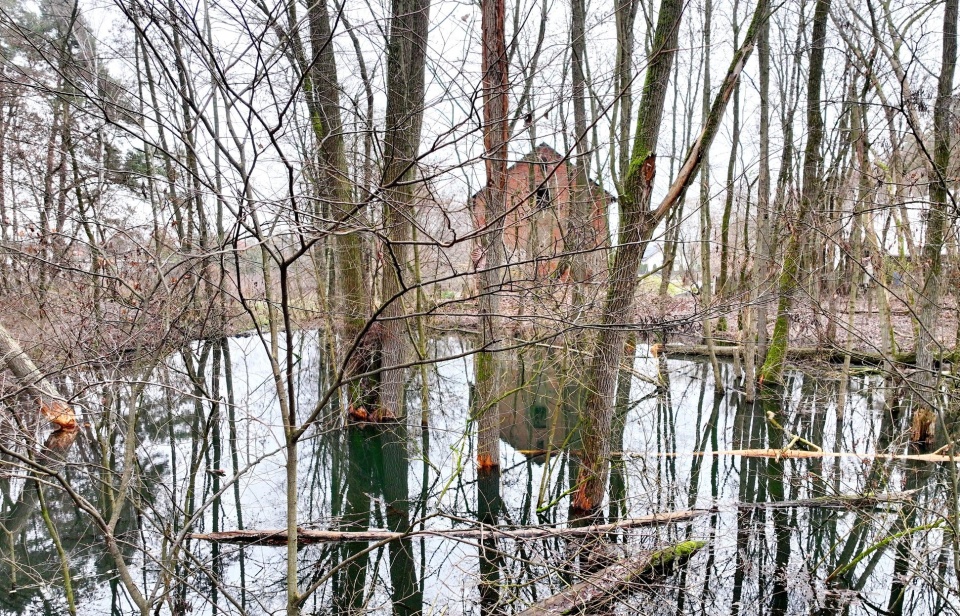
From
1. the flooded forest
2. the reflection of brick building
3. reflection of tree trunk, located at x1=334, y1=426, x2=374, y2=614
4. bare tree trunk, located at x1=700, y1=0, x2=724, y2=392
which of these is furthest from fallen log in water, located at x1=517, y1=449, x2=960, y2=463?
the reflection of brick building

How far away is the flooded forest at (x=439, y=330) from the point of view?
2797 mm

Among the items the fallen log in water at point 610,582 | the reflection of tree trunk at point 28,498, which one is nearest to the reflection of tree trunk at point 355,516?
the fallen log in water at point 610,582

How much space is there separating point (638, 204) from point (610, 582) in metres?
3.31

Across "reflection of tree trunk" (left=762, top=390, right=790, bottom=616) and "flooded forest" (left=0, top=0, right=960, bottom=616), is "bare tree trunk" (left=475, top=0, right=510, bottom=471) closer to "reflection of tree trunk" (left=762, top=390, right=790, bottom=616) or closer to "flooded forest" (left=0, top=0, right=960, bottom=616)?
"flooded forest" (left=0, top=0, right=960, bottom=616)

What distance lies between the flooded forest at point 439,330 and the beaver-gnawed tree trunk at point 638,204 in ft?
0.11

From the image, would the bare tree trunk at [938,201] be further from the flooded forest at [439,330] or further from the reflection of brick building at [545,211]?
the reflection of brick building at [545,211]

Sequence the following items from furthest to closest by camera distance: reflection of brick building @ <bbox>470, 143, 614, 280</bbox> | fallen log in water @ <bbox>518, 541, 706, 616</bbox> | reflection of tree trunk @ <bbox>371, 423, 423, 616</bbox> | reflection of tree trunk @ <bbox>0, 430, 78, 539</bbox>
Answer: reflection of tree trunk @ <bbox>0, 430, 78, 539</bbox> → reflection of tree trunk @ <bbox>371, 423, 423, 616</bbox> → fallen log in water @ <bbox>518, 541, 706, 616</bbox> → reflection of brick building @ <bbox>470, 143, 614, 280</bbox>

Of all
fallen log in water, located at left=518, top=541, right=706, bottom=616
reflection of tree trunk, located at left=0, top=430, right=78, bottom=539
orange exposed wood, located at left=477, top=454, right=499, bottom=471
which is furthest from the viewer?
orange exposed wood, located at left=477, top=454, right=499, bottom=471

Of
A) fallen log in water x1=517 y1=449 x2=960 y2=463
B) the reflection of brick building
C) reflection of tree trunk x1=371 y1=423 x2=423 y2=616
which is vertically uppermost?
the reflection of brick building

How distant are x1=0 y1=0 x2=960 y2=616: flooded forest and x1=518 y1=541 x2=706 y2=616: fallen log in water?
3 cm

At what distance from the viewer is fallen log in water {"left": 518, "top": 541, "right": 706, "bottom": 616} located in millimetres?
4477

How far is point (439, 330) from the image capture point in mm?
6637

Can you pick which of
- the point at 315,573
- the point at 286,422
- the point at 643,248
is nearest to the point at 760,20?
the point at 643,248

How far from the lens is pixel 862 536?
668 centimetres
